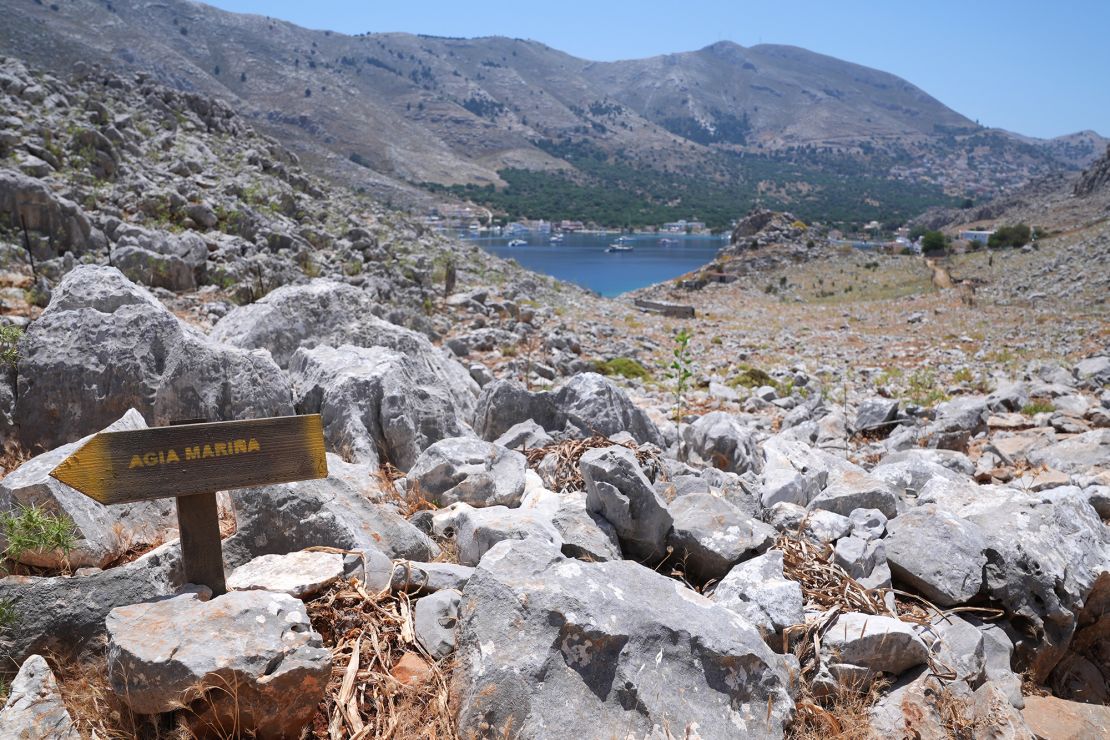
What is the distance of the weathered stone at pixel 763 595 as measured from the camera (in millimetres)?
3615

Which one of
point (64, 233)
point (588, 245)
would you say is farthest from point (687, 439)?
point (588, 245)

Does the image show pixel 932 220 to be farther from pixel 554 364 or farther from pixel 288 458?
pixel 288 458

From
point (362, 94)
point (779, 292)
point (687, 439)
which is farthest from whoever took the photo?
point (362, 94)

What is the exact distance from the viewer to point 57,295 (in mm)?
5621

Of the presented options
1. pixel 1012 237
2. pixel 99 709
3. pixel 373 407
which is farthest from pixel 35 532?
pixel 1012 237

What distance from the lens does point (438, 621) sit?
11.0 ft

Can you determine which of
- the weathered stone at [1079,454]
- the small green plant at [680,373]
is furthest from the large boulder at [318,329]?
the weathered stone at [1079,454]

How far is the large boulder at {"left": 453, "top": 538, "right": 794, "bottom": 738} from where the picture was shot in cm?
277

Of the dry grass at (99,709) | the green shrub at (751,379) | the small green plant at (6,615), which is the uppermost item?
the small green plant at (6,615)

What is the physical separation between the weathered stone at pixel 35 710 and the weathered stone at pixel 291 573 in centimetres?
76

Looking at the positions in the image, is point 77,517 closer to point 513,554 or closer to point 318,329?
point 513,554

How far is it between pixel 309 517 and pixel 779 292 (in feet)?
133

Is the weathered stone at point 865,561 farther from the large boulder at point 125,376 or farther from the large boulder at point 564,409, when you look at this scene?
the large boulder at point 125,376

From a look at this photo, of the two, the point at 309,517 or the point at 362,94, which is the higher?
the point at 362,94
